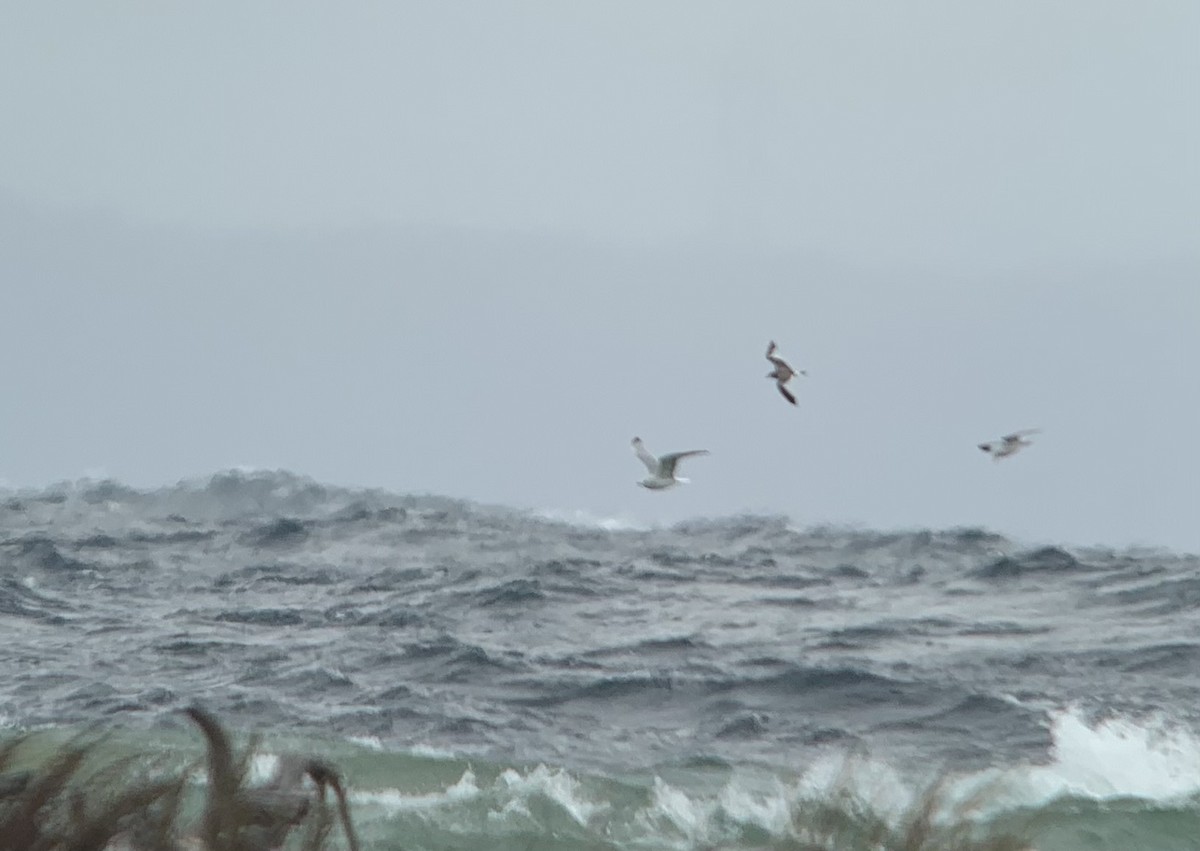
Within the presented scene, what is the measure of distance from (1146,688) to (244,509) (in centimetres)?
4030

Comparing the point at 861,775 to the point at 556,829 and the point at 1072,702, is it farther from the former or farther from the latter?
the point at 1072,702

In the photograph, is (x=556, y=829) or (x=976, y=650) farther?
(x=976, y=650)

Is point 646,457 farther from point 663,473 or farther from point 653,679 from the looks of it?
point 653,679

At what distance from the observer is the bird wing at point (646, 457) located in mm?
23297

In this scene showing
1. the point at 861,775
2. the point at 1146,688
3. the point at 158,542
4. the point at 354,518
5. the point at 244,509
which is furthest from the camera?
the point at 244,509

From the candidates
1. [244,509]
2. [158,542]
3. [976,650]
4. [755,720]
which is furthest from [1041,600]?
[244,509]

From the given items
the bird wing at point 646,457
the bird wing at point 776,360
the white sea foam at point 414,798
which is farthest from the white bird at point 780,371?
the white sea foam at point 414,798

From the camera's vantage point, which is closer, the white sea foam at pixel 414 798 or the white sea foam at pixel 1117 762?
the white sea foam at pixel 414 798

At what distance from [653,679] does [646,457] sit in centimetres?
511

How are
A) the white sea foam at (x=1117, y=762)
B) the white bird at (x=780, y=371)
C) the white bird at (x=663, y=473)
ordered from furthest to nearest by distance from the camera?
1. the white bird at (x=663, y=473)
2. the white bird at (x=780, y=371)
3. the white sea foam at (x=1117, y=762)

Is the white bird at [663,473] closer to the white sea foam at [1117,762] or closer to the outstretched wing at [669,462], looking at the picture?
the outstretched wing at [669,462]

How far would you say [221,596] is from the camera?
28.5 metres

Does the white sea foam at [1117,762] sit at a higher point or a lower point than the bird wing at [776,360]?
lower

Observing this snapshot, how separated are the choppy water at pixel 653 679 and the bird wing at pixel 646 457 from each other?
2428 millimetres
